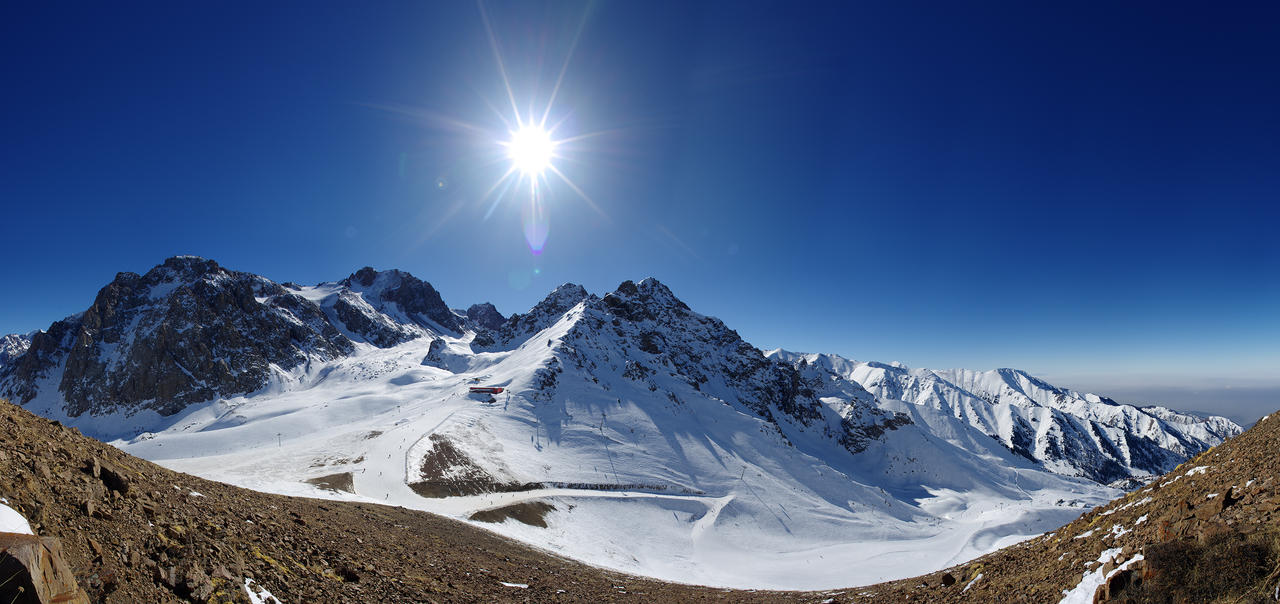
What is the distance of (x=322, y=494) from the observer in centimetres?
3069

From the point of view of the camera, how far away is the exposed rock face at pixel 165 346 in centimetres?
14425

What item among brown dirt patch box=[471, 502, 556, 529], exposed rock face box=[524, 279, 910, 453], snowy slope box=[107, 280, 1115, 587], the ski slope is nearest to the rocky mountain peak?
exposed rock face box=[524, 279, 910, 453]

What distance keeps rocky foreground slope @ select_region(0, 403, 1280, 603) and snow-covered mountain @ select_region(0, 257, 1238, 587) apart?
24.2 meters

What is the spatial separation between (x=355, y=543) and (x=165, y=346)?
20125 centimetres

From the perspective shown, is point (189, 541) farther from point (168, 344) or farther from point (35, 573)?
point (168, 344)

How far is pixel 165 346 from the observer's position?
486ft

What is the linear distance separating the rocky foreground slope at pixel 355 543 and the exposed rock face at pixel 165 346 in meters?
190

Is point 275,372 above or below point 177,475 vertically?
above

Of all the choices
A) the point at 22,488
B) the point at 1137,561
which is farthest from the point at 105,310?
the point at 1137,561

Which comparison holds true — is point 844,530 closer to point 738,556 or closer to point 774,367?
point 738,556

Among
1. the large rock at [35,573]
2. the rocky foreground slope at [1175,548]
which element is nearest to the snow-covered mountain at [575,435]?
the rocky foreground slope at [1175,548]

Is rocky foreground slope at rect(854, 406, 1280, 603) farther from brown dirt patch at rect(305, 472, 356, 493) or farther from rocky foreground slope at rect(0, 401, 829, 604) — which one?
brown dirt patch at rect(305, 472, 356, 493)

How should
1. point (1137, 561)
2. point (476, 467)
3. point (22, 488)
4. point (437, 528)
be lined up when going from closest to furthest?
point (22, 488)
point (1137, 561)
point (437, 528)
point (476, 467)

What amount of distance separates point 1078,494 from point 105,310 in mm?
327756
